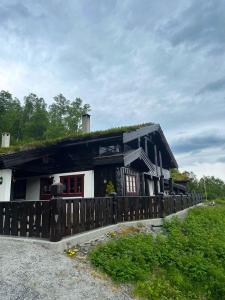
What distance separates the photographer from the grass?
20.3ft

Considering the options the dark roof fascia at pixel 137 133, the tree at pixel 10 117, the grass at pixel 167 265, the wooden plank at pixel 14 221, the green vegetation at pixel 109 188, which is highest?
the tree at pixel 10 117

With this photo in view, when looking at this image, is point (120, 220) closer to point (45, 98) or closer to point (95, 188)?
point (95, 188)

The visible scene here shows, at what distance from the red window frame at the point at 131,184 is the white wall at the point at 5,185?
684cm

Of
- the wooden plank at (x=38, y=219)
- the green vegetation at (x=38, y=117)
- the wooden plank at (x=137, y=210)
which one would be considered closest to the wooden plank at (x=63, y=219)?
the wooden plank at (x=38, y=219)

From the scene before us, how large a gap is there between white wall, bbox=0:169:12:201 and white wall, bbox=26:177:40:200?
3.91 meters

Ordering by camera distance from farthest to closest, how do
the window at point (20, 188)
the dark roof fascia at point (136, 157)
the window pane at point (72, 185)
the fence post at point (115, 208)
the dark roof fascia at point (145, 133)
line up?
1. the window at point (20, 188)
2. the dark roof fascia at point (145, 133)
3. the window pane at point (72, 185)
4. the dark roof fascia at point (136, 157)
5. the fence post at point (115, 208)

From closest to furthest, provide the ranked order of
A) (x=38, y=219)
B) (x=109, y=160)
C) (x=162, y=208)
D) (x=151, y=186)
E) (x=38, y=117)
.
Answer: (x=38, y=219) < (x=162, y=208) < (x=109, y=160) < (x=151, y=186) < (x=38, y=117)

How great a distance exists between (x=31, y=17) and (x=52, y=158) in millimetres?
8290

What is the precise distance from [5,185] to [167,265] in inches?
339

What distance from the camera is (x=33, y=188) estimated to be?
1686cm

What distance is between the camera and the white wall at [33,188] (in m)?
16.7

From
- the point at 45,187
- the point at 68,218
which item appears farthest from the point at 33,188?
the point at 68,218

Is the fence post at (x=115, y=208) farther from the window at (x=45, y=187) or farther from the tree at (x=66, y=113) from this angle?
the tree at (x=66, y=113)

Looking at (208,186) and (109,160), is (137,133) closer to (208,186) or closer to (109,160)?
(109,160)
